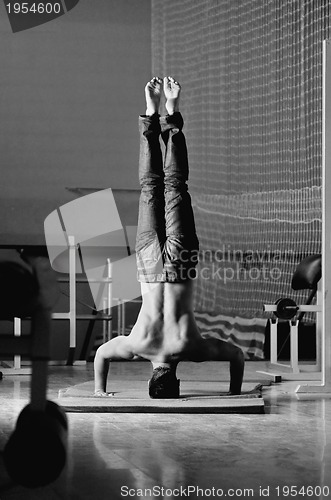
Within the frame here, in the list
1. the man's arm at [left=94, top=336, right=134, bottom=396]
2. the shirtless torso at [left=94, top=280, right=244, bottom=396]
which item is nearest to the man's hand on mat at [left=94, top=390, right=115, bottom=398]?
the man's arm at [left=94, top=336, right=134, bottom=396]

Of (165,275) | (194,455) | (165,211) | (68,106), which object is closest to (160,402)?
(165,275)

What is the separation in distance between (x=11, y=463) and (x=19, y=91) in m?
6.91

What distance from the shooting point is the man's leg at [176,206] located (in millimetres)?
A: 4285

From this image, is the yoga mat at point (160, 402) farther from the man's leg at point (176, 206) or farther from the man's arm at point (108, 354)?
the man's leg at point (176, 206)

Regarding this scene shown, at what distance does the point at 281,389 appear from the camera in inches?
203

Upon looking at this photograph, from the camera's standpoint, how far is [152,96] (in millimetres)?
4617

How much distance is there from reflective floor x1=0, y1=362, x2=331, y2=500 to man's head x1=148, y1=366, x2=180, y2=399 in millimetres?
281

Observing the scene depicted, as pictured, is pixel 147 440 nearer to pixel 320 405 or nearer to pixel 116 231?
pixel 320 405

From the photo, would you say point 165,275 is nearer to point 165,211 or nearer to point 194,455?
point 165,211

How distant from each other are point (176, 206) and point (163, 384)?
0.82m

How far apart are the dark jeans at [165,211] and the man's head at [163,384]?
0.40 metres

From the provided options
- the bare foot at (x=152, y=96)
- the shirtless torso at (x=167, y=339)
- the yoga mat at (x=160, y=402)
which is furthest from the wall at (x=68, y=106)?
the shirtless torso at (x=167, y=339)

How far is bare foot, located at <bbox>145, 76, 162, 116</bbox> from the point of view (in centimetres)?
458

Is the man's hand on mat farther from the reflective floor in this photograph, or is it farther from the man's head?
the reflective floor
